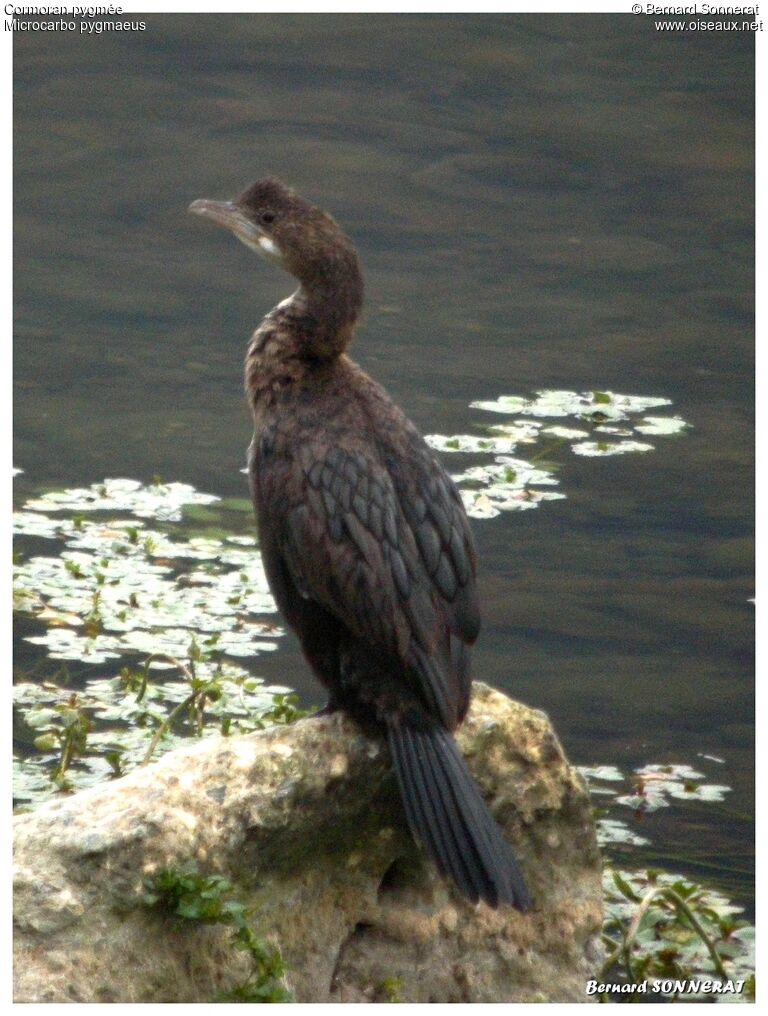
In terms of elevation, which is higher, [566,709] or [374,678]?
[374,678]

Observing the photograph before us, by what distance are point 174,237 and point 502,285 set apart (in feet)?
5.57

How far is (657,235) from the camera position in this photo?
873 centimetres

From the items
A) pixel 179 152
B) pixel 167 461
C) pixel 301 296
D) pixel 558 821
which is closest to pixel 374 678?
pixel 558 821

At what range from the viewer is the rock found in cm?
288

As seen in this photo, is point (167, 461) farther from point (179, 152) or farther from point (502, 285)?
point (179, 152)

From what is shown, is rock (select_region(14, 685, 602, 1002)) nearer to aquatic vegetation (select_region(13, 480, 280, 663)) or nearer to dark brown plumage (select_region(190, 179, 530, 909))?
dark brown plumage (select_region(190, 179, 530, 909))

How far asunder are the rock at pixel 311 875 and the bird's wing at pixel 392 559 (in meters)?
0.18

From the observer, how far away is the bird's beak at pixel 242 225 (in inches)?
149

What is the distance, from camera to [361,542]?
338 centimetres

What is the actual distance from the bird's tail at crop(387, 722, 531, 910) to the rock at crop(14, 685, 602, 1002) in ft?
0.34

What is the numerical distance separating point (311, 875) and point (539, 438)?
370 cm

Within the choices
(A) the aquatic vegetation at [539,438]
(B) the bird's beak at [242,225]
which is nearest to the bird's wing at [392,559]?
(B) the bird's beak at [242,225]

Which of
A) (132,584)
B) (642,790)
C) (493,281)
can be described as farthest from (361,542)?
(493,281)

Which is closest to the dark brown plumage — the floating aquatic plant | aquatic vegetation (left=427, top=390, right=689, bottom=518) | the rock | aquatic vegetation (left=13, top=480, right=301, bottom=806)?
the rock
